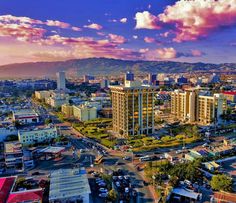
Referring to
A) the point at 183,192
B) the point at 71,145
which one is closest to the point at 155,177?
the point at 183,192

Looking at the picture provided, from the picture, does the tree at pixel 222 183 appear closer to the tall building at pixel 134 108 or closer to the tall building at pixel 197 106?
the tall building at pixel 134 108

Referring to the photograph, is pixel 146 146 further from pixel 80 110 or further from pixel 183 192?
pixel 80 110

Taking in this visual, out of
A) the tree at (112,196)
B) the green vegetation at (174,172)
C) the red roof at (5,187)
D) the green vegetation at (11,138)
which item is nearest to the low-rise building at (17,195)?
the red roof at (5,187)

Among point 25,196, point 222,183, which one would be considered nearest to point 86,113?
point 25,196

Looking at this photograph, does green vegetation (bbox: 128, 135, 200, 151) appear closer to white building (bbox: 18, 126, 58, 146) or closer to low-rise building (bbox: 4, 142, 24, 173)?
white building (bbox: 18, 126, 58, 146)

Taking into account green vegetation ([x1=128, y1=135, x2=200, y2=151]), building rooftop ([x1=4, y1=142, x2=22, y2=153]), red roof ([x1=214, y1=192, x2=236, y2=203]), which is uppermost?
building rooftop ([x1=4, y1=142, x2=22, y2=153])

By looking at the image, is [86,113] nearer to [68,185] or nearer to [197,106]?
[197,106]

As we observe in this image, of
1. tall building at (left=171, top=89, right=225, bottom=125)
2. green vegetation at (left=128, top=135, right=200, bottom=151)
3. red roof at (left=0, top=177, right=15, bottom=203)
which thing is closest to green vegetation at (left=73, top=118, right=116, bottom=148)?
green vegetation at (left=128, top=135, right=200, bottom=151)
